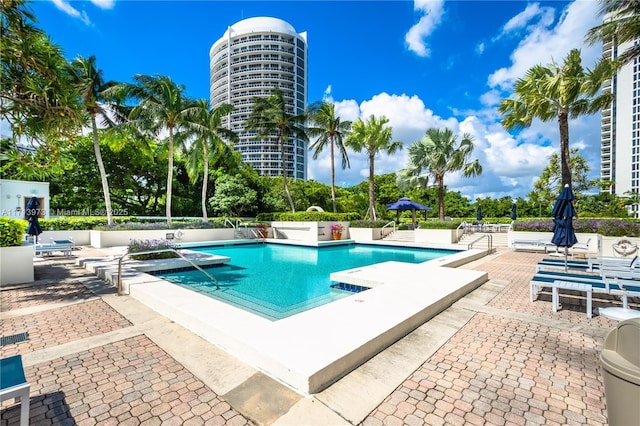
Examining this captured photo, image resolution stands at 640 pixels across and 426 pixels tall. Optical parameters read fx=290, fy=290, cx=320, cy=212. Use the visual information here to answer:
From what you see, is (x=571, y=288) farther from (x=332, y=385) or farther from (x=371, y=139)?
(x=371, y=139)

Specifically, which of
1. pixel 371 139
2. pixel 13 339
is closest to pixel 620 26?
pixel 371 139

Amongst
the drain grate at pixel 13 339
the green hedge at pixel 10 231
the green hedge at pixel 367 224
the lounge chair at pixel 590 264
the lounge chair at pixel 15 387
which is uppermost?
the green hedge at pixel 10 231

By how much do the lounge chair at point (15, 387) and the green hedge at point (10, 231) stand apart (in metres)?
6.77

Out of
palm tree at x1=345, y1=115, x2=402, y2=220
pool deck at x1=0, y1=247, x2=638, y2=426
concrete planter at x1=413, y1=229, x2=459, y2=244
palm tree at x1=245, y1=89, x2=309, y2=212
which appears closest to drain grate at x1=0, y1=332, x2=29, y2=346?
pool deck at x1=0, y1=247, x2=638, y2=426

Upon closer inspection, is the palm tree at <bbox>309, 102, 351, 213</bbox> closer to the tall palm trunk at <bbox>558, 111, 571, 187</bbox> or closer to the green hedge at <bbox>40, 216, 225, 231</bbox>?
the green hedge at <bbox>40, 216, 225, 231</bbox>

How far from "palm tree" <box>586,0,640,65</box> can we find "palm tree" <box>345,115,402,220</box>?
11.4m

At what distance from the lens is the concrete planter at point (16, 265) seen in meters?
6.70

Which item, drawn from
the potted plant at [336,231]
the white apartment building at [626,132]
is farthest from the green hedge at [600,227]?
the white apartment building at [626,132]

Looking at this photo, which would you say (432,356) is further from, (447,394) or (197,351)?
(197,351)

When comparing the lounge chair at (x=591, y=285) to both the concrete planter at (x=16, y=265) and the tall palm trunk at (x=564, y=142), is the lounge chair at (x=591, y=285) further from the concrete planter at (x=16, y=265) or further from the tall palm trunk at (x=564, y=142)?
the concrete planter at (x=16, y=265)

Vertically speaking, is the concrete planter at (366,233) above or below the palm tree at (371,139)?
below

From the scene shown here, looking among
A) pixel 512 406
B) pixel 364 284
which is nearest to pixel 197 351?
pixel 512 406

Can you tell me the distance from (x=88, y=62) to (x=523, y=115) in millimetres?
22326

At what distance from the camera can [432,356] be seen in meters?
3.37
